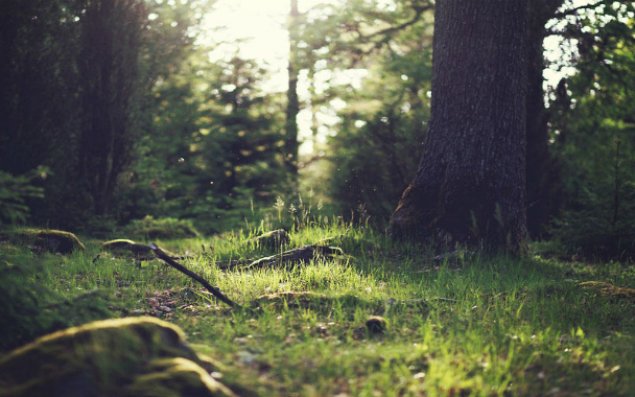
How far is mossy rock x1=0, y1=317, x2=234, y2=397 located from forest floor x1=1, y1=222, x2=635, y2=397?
1.69 feet

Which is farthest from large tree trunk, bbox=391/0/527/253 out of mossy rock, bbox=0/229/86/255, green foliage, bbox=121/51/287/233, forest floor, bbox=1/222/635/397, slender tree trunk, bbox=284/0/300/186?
slender tree trunk, bbox=284/0/300/186

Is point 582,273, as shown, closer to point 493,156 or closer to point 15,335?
point 493,156

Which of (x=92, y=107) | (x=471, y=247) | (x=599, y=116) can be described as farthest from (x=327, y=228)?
(x=599, y=116)

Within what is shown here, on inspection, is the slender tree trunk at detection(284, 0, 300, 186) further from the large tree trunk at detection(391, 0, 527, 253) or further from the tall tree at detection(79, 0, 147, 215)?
the large tree trunk at detection(391, 0, 527, 253)

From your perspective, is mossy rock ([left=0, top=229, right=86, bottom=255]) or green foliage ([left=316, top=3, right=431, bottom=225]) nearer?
mossy rock ([left=0, top=229, right=86, bottom=255])

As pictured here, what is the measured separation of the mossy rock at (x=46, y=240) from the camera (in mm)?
9938

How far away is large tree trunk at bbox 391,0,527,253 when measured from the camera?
29.0 ft

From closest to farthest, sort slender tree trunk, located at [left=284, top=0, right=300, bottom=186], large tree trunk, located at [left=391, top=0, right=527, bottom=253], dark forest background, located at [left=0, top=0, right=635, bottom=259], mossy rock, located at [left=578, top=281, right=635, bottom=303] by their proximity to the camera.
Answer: mossy rock, located at [left=578, top=281, right=635, bottom=303] < large tree trunk, located at [left=391, top=0, right=527, bottom=253] < dark forest background, located at [left=0, top=0, right=635, bottom=259] < slender tree trunk, located at [left=284, top=0, right=300, bottom=186]

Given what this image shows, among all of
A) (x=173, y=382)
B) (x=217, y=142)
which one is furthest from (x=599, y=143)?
(x=173, y=382)

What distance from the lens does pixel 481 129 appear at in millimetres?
8820

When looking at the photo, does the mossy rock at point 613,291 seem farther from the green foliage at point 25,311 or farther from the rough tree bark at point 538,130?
the rough tree bark at point 538,130

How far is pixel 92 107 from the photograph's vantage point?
14.0 metres

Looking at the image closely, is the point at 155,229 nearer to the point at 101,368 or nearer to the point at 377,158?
the point at 377,158

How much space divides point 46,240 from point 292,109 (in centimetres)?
1185
